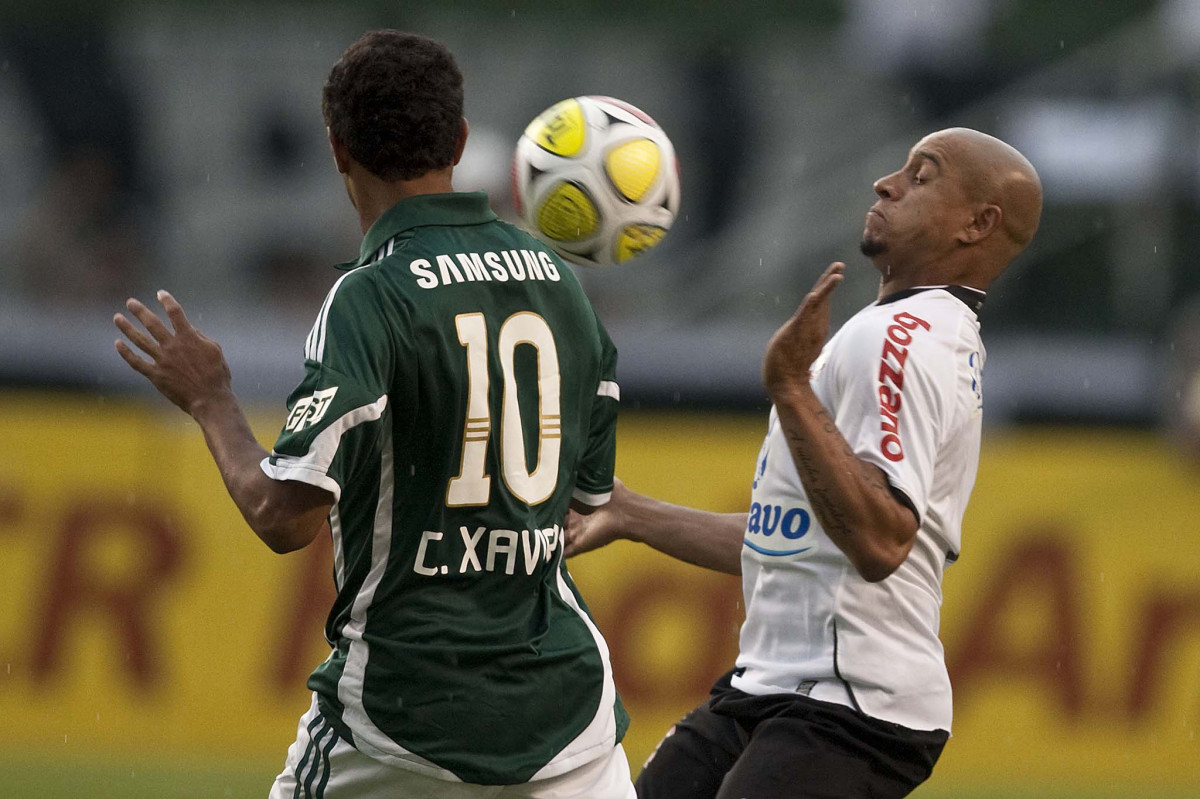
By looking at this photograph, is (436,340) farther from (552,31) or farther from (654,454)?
(552,31)

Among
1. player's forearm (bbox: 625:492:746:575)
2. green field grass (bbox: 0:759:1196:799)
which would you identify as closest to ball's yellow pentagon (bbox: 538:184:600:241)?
player's forearm (bbox: 625:492:746:575)

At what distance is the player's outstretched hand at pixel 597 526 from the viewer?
408cm

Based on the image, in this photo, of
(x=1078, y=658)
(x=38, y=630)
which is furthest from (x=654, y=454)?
(x=38, y=630)

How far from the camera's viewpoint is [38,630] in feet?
27.9

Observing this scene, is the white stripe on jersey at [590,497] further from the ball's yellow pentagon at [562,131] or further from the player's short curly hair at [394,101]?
the ball's yellow pentagon at [562,131]

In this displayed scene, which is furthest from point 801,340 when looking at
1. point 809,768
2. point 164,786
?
point 164,786

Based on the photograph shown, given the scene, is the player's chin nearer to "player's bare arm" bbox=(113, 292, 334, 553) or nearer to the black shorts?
the black shorts

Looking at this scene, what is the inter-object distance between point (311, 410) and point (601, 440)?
791mm

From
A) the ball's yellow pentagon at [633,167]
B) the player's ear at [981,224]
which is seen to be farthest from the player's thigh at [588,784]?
the player's ear at [981,224]

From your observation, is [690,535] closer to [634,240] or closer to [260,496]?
[634,240]

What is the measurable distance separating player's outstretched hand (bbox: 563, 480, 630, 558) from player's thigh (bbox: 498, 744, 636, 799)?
0.54 m

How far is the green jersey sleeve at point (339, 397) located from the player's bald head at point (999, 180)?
163cm

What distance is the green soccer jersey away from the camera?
3.31 m

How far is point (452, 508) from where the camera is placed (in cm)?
335
